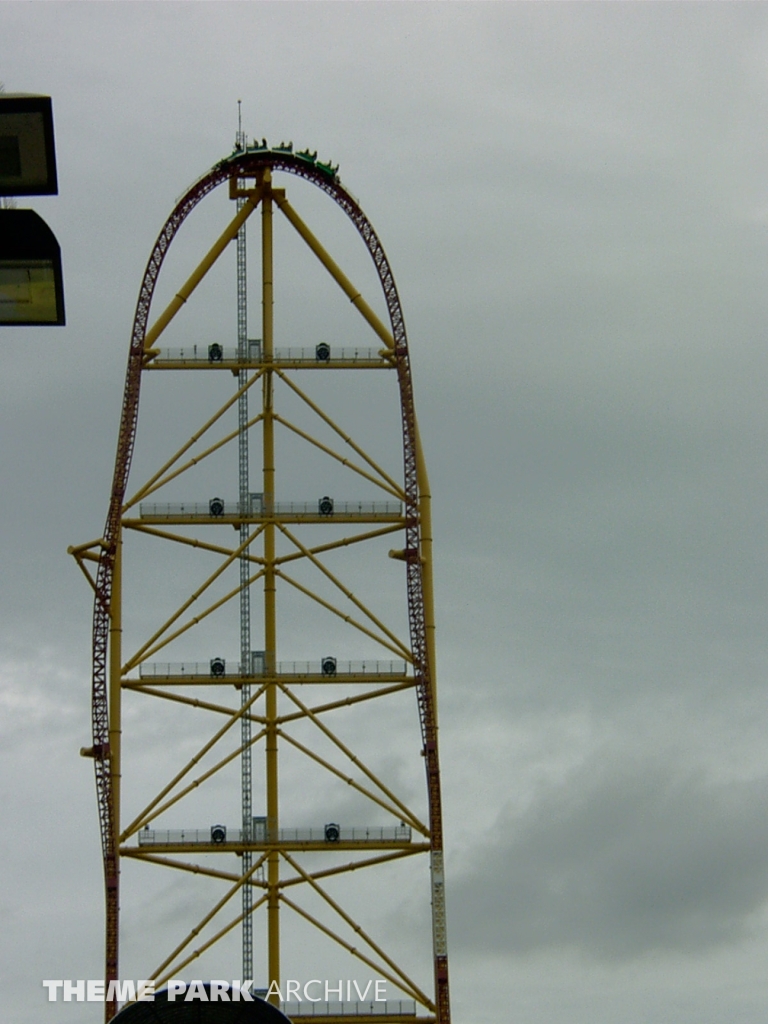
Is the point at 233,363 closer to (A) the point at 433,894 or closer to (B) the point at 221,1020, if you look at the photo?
(A) the point at 433,894

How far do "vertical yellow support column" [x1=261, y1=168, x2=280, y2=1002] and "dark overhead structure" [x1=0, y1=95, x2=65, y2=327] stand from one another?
53455 mm

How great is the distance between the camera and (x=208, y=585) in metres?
71.2

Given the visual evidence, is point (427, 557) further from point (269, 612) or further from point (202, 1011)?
point (202, 1011)

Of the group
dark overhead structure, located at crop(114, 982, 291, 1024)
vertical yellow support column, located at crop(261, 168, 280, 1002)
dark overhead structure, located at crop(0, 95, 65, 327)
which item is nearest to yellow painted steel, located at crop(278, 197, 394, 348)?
vertical yellow support column, located at crop(261, 168, 280, 1002)

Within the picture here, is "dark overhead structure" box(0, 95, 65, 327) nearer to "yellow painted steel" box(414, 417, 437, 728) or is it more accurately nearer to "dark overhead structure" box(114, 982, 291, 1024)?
"dark overhead structure" box(114, 982, 291, 1024)

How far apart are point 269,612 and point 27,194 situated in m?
54.9

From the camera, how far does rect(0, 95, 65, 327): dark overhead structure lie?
17094 mm

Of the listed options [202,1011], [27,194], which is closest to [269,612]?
[202,1011]

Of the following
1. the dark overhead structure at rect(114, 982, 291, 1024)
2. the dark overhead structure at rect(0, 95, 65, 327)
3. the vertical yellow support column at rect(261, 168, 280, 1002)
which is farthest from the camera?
the vertical yellow support column at rect(261, 168, 280, 1002)

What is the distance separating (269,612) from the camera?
72062mm

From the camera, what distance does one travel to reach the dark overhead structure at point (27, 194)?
17094mm

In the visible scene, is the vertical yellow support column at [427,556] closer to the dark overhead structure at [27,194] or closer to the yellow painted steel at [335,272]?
the yellow painted steel at [335,272]

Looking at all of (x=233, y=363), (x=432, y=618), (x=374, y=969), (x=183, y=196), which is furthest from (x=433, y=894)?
(x=183, y=196)

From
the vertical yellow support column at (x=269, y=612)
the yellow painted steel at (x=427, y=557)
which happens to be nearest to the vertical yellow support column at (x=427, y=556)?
the yellow painted steel at (x=427, y=557)
